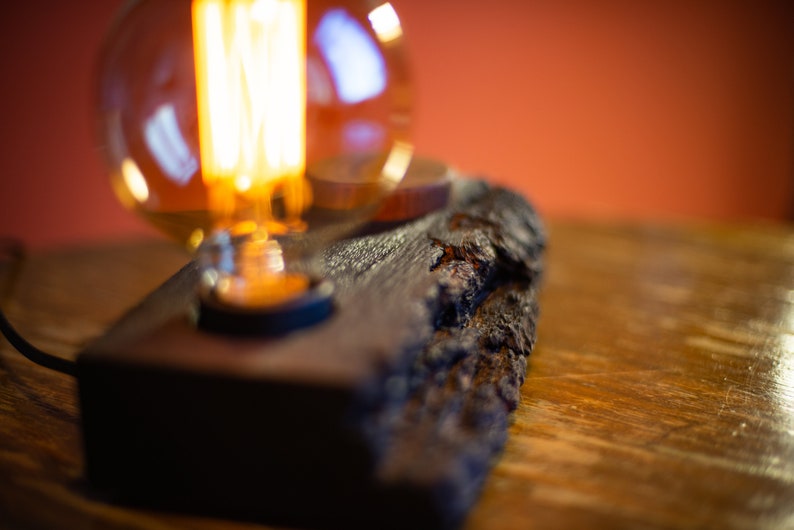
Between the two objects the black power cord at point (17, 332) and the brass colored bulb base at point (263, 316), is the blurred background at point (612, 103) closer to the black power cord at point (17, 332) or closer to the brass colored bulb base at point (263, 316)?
the black power cord at point (17, 332)

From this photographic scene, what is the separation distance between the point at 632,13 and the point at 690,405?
112cm

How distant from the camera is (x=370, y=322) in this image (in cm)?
41

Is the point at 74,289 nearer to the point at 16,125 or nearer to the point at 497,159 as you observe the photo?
the point at 16,125

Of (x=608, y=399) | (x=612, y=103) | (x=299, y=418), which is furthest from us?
(x=612, y=103)

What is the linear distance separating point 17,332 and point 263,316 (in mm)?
321

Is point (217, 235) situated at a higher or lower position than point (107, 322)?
higher

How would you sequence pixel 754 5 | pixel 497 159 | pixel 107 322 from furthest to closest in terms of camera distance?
1. pixel 497 159
2. pixel 754 5
3. pixel 107 322

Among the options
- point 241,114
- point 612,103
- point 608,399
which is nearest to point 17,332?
point 241,114

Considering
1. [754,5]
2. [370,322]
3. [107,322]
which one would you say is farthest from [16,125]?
[754,5]

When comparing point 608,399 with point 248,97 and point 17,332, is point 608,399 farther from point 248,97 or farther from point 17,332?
point 17,332

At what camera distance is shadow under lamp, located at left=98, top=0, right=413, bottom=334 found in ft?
1.48

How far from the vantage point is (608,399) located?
53 centimetres

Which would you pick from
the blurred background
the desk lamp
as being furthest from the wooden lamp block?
the blurred background

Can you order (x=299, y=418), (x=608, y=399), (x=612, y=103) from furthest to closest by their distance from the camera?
(x=612, y=103) < (x=608, y=399) < (x=299, y=418)
